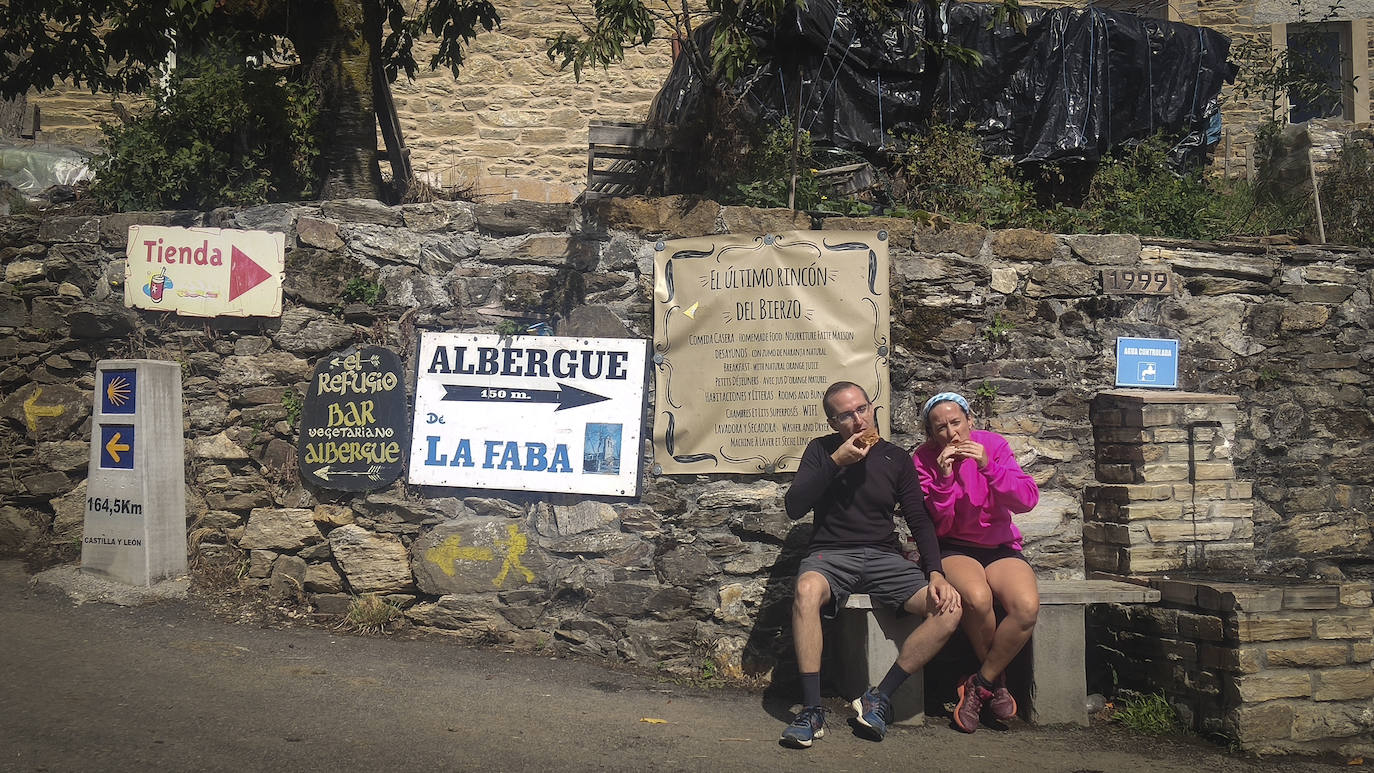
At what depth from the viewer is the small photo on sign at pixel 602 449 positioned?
4953 millimetres

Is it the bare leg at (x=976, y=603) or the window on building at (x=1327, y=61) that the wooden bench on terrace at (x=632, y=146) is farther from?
the window on building at (x=1327, y=61)

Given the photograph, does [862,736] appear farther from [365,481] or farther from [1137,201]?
[1137,201]

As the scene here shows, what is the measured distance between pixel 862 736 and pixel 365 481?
277 cm

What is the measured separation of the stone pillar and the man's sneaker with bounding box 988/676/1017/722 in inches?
→ 47.6

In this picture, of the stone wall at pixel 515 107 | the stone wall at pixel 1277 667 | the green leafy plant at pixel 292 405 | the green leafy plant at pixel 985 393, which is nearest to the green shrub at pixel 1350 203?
the green leafy plant at pixel 985 393

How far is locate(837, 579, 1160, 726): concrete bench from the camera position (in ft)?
13.7

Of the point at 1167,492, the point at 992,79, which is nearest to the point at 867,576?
the point at 1167,492

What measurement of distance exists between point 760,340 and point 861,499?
3.62 feet

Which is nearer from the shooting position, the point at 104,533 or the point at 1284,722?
the point at 1284,722

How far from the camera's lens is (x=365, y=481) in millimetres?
5066

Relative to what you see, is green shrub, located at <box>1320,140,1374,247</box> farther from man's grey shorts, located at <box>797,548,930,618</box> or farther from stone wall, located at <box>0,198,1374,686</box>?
man's grey shorts, located at <box>797,548,930,618</box>

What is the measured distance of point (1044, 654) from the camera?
14.1 ft

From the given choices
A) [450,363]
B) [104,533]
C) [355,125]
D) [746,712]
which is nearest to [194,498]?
[104,533]

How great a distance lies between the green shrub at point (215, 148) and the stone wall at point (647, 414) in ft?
1.15
